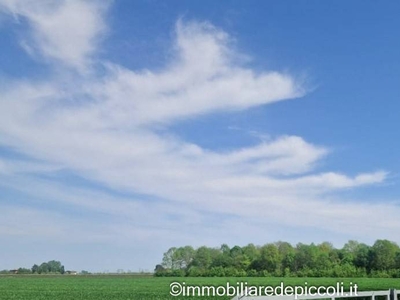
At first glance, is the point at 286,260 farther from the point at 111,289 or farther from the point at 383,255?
the point at 111,289

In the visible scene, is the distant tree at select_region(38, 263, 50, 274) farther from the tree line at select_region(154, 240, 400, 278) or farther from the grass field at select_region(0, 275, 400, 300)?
the grass field at select_region(0, 275, 400, 300)

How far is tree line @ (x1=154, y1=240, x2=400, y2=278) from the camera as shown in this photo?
7381 centimetres

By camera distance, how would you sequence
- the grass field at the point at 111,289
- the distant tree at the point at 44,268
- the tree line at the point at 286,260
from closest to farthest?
the grass field at the point at 111,289, the tree line at the point at 286,260, the distant tree at the point at 44,268

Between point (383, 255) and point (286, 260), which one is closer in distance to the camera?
point (383, 255)

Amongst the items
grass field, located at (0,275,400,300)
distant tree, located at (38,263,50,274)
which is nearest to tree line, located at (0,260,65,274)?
distant tree, located at (38,263,50,274)

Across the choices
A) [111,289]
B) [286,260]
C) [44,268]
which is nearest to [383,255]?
[286,260]

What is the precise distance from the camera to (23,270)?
108438 millimetres

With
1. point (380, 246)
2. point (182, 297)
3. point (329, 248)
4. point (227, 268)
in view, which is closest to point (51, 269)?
point (227, 268)

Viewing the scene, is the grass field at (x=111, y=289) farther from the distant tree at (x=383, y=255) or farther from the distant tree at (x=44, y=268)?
the distant tree at (x=44, y=268)

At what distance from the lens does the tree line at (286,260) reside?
73.8 metres

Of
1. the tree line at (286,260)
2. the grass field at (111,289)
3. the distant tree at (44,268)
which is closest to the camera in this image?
the grass field at (111,289)

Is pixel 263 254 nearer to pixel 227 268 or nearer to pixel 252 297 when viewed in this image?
pixel 227 268

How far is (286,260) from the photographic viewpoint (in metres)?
82.0

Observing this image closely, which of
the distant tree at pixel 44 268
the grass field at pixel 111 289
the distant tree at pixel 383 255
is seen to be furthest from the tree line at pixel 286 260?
the distant tree at pixel 44 268
